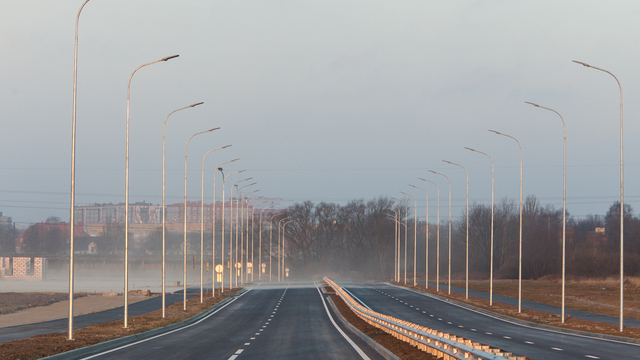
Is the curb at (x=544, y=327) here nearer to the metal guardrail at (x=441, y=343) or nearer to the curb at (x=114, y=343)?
the metal guardrail at (x=441, y=343)

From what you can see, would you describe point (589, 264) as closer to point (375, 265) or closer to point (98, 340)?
point (375, 265)

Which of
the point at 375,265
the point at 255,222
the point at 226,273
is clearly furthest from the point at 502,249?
the point at 226,273

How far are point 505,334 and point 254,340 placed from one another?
1142 cm

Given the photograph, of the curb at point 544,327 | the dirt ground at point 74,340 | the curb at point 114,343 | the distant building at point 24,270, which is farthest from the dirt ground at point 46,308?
the distant building at point 24,270

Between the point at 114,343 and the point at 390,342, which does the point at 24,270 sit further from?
the point at 390,342

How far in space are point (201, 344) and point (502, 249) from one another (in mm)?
103581

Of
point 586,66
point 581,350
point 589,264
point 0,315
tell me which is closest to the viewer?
point 581,350

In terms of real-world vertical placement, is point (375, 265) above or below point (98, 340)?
below

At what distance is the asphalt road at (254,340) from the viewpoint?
19.4 meters

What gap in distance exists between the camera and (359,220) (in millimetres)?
137125

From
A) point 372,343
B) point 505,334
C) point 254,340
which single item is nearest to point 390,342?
point 372,343

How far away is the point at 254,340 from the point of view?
82.8 ft

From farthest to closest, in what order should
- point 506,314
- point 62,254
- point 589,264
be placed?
point 62,254 < point 589,264 < point 506,314

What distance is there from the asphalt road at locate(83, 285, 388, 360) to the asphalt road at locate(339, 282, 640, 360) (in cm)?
513
